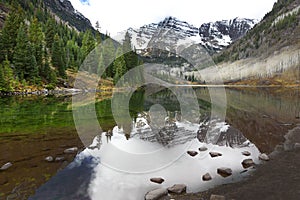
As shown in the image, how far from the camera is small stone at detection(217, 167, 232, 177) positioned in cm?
980

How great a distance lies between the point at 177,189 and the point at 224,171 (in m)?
2.83

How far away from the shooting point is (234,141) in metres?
15.3

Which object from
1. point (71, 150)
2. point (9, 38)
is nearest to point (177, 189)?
point (71, 150)

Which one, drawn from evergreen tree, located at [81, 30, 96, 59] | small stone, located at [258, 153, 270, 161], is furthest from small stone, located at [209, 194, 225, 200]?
evergreen tree, located at [81, 30, 96, 59]

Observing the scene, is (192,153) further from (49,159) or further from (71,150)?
(49,159)

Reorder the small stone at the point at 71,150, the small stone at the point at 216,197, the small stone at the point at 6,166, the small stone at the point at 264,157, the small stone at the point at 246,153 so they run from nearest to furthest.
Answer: the small stone at the point at 216,197 → the small stone at the point at 6,166 → the small stone at the point at 264,157 → the small stone at the point at 71,150 → the small stone at the point at 246,153

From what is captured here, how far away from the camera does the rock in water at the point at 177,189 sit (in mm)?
8181

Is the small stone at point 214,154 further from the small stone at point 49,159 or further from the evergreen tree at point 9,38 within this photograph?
the evergreen tree at point 9,38

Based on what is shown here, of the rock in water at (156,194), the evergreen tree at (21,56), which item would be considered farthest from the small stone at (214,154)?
the evergreen tree at (21,56)

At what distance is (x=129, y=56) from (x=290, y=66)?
102309 mm

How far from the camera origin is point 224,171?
998 centimetres

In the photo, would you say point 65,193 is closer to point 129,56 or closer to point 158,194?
point 158,194

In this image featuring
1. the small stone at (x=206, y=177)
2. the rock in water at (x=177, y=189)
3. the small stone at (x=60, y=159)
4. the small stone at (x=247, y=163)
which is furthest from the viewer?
the small stone at (x=60, y=159)

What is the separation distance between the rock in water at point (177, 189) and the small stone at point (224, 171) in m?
2.29
